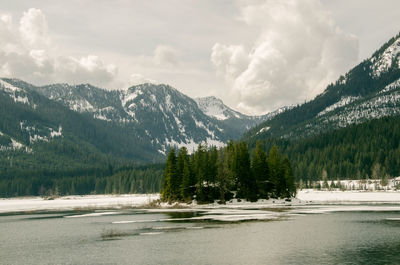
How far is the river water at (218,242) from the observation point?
1785 inches

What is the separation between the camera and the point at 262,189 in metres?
134

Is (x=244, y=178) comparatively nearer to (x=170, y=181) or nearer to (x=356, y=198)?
(x=170, y=181)

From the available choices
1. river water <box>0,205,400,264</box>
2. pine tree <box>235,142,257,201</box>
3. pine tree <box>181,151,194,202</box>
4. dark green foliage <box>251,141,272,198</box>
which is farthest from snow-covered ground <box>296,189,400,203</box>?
river water <box>0,205,400,264</box>

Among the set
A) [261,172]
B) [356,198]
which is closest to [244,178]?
[261,172]

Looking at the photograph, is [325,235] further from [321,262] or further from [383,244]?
[321,262]

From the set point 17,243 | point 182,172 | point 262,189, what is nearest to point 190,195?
point 182,172

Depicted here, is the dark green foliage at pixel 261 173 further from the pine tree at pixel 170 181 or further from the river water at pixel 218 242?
the river water at pixel 218 242

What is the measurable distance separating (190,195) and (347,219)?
6264cm

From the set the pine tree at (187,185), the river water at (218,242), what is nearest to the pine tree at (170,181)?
the pine tree at (187,185)

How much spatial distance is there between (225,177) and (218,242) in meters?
71.5

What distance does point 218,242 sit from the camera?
55.9 meters

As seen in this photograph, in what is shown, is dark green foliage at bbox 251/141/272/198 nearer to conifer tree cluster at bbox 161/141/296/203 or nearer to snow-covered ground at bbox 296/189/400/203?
conifer tree cluster at bbox 161/141/296/203

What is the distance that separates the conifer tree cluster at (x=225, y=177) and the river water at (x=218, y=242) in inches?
1918

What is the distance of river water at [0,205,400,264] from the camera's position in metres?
45.3
